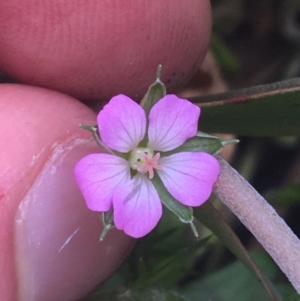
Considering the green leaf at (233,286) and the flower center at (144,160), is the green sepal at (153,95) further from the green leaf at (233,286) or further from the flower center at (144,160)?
the green leaf at (233,286)

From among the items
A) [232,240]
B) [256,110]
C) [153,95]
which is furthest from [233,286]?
[153,95]

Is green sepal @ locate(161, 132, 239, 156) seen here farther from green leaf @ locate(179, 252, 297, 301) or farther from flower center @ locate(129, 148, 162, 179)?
green leaf @ locate(179, 252, 297, 301)

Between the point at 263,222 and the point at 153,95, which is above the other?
the point at 153,95

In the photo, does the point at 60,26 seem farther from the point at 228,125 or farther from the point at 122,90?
the point at 228,125

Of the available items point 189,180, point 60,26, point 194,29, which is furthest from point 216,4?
point 189,180

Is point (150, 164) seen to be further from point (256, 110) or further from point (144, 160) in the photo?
point (256, 110)

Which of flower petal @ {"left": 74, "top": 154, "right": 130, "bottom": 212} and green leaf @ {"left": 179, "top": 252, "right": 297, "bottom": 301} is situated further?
green leaf @ {"left": 179, "top": 252, "right": 297, "bottom": 301}

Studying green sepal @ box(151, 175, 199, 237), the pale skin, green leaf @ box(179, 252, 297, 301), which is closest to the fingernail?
the pale skin
